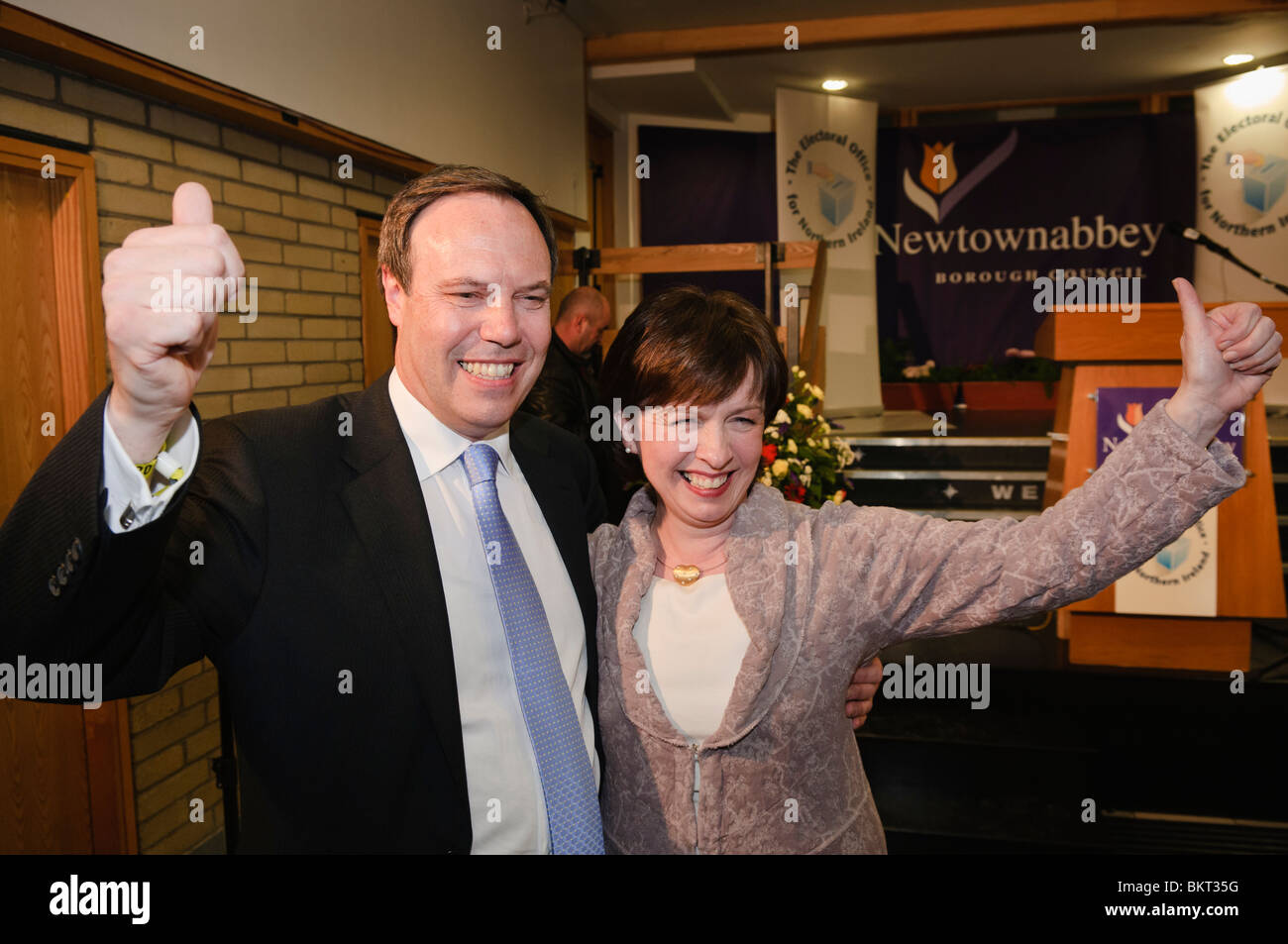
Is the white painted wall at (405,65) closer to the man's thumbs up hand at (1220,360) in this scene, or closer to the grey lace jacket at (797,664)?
the grey lace jacket at (797,664)

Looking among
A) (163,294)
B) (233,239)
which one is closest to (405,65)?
(233,239)

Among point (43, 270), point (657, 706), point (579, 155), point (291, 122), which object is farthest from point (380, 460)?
point (579, 155)

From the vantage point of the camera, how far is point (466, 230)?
1301 millimetres

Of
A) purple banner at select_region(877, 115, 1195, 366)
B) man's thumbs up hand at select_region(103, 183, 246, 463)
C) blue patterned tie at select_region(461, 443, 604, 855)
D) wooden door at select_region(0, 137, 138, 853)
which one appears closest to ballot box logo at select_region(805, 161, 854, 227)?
purple banner at select_region(877, 115, 1195, 366)

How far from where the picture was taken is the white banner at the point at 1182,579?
3443 mm

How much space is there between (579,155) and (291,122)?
155 inches

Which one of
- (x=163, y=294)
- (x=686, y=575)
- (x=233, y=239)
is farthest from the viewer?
(x=233, y=239)

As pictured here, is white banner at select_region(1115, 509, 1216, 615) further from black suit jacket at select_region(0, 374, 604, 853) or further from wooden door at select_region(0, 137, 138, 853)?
wooden door at select_region(0, 137, 138, 853)

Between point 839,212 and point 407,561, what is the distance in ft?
26.5

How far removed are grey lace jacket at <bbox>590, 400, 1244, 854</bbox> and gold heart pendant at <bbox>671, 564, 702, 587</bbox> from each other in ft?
0.28

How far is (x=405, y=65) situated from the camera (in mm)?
4215

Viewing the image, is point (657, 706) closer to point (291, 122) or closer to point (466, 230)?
point (466, 230)

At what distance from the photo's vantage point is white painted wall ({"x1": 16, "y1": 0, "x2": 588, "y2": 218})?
2746mm

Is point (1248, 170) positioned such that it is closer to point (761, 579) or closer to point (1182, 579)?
point (1182, 579)
